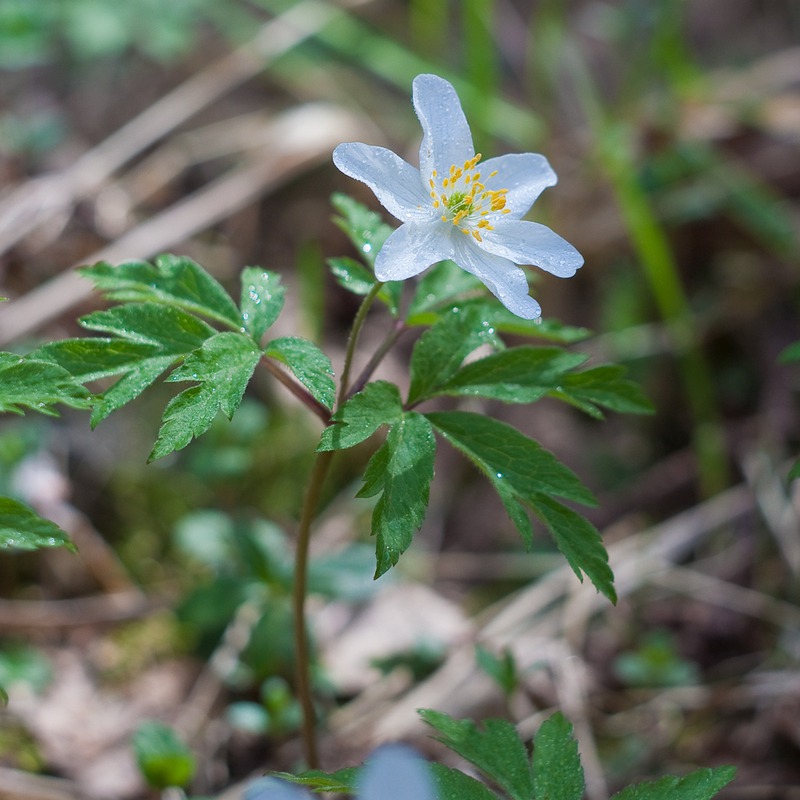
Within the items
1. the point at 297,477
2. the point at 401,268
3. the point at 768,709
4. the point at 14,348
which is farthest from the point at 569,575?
the point at 14,348

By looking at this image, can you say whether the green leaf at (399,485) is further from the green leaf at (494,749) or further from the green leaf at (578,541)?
the green leaf at (494,749)

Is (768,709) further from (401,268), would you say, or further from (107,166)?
(107,166)

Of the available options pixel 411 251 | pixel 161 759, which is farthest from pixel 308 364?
pixel 161 759

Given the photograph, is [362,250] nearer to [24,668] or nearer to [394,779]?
[394,779]

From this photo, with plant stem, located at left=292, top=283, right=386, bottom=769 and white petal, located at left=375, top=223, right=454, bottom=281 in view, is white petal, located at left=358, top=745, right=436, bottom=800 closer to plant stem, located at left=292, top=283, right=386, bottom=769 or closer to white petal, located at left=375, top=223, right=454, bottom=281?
plant stem, located at left=292, top=283, right=386, bottom=769

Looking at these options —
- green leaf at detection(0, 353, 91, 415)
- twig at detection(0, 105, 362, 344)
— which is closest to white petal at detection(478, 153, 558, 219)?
green leaf at detection(0, 353, 91, 415)

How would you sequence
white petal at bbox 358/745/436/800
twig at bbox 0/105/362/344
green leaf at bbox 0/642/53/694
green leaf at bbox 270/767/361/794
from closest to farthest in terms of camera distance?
white petal at bbox 358/745/436/800 → green leaf at bbox 270/767/361/794 → green leaf at bbox 0/642/53/694 → twig at bbox 0/105/362/344

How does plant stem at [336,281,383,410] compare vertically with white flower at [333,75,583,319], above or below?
below
